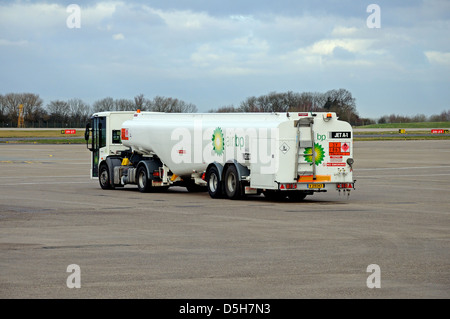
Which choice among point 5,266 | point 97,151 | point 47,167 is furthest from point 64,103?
point 5,266

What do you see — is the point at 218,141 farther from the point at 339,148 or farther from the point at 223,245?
the point at 223,245

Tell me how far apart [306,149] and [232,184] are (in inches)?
104

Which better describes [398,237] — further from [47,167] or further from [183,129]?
[47,167]

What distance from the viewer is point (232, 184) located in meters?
25.4

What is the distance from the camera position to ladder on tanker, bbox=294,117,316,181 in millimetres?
24156

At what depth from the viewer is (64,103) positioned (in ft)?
507

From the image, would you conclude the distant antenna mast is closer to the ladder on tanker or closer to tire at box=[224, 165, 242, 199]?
tire at box=[224, 165, 242, 199]

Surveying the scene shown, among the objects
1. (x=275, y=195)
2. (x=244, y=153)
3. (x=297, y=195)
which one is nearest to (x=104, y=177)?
(x=275, y=195)

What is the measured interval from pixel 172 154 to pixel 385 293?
18.8 metres

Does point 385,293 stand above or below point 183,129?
below

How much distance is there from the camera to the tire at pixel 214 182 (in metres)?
25.8

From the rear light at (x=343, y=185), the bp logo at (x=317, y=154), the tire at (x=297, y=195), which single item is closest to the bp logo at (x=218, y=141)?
the tire at (x=297, y=195)

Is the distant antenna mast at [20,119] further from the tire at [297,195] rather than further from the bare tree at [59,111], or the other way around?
the tire at [297,195]

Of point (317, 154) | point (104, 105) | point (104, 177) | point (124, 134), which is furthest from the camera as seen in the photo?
point (104, 105)
